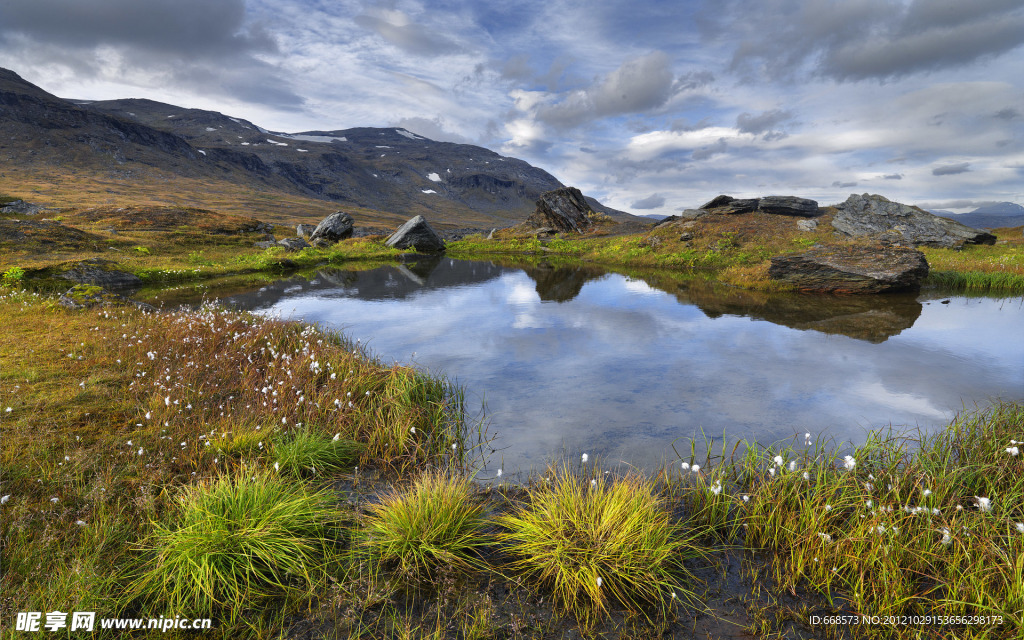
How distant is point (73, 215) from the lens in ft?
152

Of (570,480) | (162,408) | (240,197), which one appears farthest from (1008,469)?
(240,197)

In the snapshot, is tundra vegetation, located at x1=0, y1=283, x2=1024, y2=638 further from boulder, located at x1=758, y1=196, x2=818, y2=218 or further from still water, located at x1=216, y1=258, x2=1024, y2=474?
boulder, located at x1=758, y1=196, x2=818, y2=218

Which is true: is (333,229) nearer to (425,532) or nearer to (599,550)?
(425,532)

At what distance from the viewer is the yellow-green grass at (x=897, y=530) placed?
10.9 ft

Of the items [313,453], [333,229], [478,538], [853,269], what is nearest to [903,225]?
[853,269]

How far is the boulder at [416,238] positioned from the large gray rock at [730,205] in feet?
94.3

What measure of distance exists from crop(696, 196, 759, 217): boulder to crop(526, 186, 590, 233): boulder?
59.7 ft


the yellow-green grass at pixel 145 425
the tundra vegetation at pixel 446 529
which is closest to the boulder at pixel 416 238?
the yellow-green grass at pixel 145 425

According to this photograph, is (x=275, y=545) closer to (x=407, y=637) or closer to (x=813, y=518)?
(x=407, y=637)

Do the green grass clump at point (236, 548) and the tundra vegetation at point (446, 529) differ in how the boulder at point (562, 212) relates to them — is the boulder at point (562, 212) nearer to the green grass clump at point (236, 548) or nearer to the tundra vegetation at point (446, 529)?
the tundra vegetation at point (446, 529)

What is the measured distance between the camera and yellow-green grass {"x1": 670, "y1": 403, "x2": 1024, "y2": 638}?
331 cm

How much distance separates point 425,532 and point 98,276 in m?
24.8

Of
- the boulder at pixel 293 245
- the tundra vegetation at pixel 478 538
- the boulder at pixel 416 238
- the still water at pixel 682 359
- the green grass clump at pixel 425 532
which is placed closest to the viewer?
the tundra vegetation at pixel 478 538

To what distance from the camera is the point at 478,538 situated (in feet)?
14.6
